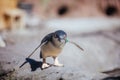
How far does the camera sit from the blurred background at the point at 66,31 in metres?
5.34

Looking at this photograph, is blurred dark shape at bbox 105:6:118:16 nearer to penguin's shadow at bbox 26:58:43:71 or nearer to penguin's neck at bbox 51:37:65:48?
penguin's shadow at bbox 26:58:43:71

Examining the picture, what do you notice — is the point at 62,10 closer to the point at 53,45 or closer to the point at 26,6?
the point at 26,6

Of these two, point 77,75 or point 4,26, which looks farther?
point 4,26

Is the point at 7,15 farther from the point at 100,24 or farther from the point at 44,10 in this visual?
the point at 100,24

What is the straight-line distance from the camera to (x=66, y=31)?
11.0 metres

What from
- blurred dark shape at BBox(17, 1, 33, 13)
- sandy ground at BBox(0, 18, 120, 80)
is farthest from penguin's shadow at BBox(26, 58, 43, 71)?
blurred dark shape at BBox(17, 1, 33, 13)

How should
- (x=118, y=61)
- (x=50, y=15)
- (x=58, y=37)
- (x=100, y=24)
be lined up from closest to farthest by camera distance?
Answer: 1. (x=58, y=37)
2. (x=118, y=61)
3. (x=100, y=24)
4. (x=50, y=15)

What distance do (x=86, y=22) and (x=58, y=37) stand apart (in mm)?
7995

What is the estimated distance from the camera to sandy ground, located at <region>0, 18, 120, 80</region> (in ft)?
16.3

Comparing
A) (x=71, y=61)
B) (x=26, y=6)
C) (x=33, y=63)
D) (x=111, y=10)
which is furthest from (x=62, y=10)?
(x=33, y=63)

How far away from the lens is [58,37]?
4840mm

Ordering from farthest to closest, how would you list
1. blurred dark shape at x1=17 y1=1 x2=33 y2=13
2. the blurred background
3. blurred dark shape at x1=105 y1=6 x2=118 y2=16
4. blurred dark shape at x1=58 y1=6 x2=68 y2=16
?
blurred dark shape at x1=105 y1=6 x2=118 y2=16 → blurred dark shape at x1=58 y1=6 x2=68 y2=16 → blurred dark shape at x1=17 y1=1 x2=33 y2=13 → the blurred background

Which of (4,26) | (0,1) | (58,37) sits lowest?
(4,26)

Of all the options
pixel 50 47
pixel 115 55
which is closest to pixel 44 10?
pixel 115 55
